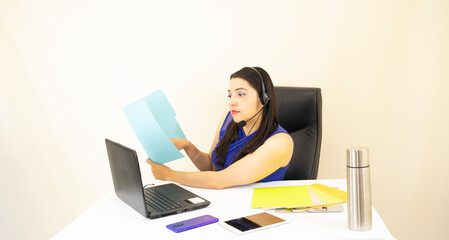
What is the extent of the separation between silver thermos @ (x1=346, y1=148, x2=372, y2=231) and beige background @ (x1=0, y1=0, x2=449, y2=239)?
1.37m

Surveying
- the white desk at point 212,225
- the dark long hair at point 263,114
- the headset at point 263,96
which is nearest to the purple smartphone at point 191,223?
the white desk at point 212,225

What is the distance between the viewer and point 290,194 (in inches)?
56.9

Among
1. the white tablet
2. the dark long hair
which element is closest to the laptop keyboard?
the white tablet

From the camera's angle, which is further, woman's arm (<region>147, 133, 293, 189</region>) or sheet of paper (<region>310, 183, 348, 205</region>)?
woman's arm (<region>147, 133, 293, 189</region>)

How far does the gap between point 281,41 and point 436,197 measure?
133 cm

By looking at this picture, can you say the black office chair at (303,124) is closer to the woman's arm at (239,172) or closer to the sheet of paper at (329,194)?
the woman's arm at (239,172)

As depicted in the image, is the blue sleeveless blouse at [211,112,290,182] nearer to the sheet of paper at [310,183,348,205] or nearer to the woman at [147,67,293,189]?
the woman at [147,67,293,189]

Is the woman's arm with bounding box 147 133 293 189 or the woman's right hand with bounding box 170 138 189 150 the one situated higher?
the woman's right hand with bounding box 170 138 189 150

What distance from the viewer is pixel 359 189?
1132 mm

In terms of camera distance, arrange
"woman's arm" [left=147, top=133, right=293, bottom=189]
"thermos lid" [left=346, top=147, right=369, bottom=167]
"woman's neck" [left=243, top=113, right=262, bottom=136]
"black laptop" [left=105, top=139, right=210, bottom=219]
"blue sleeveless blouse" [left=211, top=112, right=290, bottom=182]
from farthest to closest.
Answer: "woman's neck" [left=243, top=113, right=262, bottom=136]
"blue sleeveless blouse" [left=211, top=112, right=290, bottom=182]
"woman's arm" [left=147, top=133, right=293, bottom=189]
"black laptop" [left=105, top=139, right=210, bottom=219]
"thermos lid" [left=346, top=147, right=369, bottom=167]

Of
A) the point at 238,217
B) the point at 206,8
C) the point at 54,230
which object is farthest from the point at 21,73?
the point at 238,217

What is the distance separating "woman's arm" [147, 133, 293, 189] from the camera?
1605 millimetres

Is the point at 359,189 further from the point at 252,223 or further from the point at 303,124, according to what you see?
the point at 303,124

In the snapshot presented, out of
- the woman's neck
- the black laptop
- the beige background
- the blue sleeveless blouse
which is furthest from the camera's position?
the beige background
